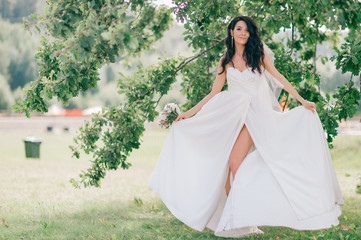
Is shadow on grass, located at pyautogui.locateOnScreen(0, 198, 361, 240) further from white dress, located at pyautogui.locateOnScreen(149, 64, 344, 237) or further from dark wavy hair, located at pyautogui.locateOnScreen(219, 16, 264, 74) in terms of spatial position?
dark wavy hair, located at pyautogui.locateOnScreen(219, 16, 264, 74)

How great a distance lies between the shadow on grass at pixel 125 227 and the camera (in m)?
5.45

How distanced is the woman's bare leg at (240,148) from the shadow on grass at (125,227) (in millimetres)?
882

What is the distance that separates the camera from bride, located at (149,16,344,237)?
472 centimetres

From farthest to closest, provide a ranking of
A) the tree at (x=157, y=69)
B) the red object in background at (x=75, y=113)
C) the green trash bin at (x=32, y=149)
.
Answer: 1. the red object in background at (x=75, y=113)
2. the green trash bin at (x=32, y=149)
3. the tree at (x=157, y=69)

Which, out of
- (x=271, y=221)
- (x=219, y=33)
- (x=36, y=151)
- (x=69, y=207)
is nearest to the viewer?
(x=271, y=221)

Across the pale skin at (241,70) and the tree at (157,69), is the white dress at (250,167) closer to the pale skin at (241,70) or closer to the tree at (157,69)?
the pale skin at (241,70)

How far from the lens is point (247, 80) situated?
5180mm

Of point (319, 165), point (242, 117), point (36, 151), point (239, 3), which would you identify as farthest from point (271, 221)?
point (36, 151)

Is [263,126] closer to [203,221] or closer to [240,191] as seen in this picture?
[240,191]

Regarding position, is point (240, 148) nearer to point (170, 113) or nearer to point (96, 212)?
point (170, 113)

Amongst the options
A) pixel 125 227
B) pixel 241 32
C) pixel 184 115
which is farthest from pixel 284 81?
pixel 125 227

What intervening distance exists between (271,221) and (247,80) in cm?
160

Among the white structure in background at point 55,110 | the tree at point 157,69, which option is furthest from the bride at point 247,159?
the white structure in background at point 55,110

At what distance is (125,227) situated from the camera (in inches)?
235
